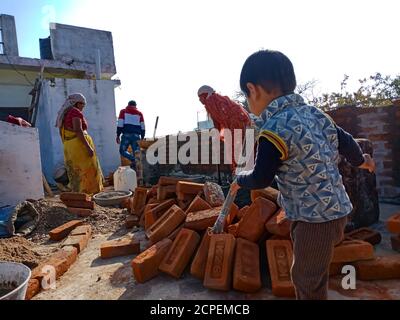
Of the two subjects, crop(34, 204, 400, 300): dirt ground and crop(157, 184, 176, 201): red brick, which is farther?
crop(157, 184, 176, 201): red brick

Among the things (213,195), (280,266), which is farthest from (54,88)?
(280,266)

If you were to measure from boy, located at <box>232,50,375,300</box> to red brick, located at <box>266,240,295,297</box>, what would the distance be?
20.3 inches

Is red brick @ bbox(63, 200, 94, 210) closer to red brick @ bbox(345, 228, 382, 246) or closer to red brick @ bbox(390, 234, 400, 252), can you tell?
red brick @ bbox(345, 228, 382, 246)

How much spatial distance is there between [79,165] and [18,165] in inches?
33.4

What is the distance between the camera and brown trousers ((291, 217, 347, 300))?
137 cm

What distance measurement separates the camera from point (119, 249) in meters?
2.94

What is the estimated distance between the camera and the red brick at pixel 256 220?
2.37 m

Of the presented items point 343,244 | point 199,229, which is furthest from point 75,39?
point 343,244

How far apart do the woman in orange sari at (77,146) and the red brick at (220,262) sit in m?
3.36

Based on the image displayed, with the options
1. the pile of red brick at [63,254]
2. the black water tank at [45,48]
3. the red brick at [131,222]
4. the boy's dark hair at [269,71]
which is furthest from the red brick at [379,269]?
the black water tank at [45,48]

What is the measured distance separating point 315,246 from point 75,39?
44.2 feet

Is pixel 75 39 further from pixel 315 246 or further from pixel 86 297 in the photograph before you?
pixel 315 246

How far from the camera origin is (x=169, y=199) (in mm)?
3627

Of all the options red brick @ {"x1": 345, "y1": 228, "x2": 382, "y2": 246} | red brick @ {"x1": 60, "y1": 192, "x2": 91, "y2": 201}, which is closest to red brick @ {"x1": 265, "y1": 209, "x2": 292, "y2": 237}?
red brick @ {"x1": 345, "y1": 228, "x2": 382, "y2": 246}
